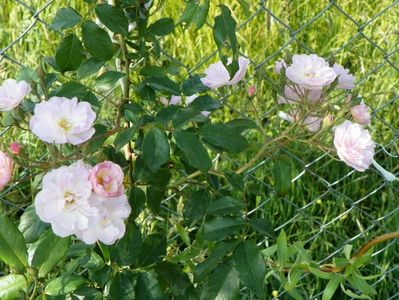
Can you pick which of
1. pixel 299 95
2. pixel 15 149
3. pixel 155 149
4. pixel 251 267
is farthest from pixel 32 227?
pixel 299 95

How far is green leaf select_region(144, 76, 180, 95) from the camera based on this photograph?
4.62 ft

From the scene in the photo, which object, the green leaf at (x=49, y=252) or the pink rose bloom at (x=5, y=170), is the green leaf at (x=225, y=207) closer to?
the green leaf at (x=49, y=252)

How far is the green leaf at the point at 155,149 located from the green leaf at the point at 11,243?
0.24 m

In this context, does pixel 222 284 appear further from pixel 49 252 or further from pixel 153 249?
pixel 49 252

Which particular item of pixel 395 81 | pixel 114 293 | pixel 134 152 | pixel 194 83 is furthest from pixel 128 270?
pixel 395 81

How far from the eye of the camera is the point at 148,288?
1.41 m

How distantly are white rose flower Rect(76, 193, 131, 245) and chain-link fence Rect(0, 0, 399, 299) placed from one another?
892 millimetres

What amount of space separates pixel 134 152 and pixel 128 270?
0.22 m

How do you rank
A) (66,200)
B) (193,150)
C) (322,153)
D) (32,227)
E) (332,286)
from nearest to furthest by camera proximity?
(66,200) → (193,150) → (32,227) → (332,286) → (322,153)

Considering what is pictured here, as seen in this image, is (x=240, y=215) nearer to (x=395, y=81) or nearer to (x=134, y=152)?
(x=134, y=152)

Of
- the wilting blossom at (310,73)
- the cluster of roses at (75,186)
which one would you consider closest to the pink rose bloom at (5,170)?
the cluster of roses at (75,186)

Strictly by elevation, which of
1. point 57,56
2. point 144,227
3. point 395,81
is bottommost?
point 395,81

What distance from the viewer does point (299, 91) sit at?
1434 mm

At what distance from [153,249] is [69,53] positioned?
37 centimetres
